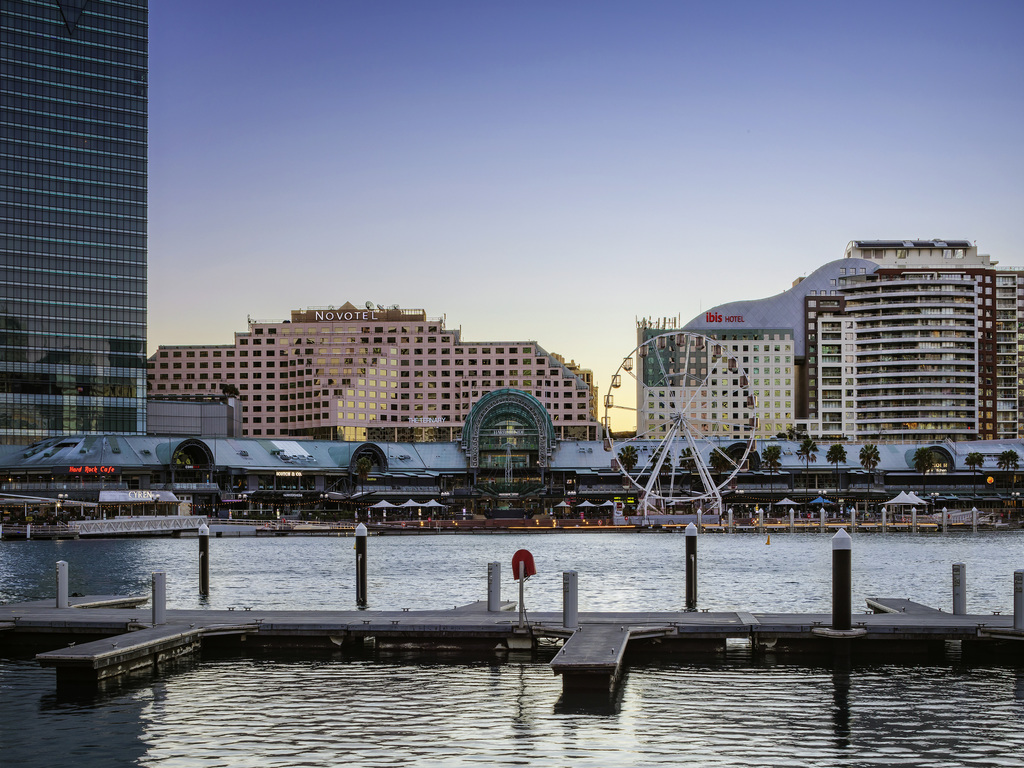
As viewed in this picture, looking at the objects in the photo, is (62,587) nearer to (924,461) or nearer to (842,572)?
(842,572)

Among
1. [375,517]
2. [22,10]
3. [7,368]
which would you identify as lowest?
[375,517]

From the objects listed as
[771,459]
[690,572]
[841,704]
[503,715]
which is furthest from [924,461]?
[503,715]

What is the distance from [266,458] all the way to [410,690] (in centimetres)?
16189

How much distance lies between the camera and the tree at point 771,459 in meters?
192

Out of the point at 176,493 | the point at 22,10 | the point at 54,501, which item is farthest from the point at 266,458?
the point at 22,10

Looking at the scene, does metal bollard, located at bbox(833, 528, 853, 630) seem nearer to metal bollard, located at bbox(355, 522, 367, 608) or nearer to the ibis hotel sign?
metal bollard, located at bbox(355, 522, 367, 608)

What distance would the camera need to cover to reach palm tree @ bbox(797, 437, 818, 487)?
639 feet

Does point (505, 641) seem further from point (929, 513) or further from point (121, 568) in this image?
point (929, 513)

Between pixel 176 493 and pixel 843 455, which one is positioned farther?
pixel 843 455

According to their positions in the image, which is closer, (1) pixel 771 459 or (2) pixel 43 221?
(1) pixel 771 459

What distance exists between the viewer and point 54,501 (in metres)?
151

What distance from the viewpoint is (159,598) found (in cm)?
3609

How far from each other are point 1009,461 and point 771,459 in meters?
39.3

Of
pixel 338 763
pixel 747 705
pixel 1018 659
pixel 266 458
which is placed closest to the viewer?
pixel 338 763
